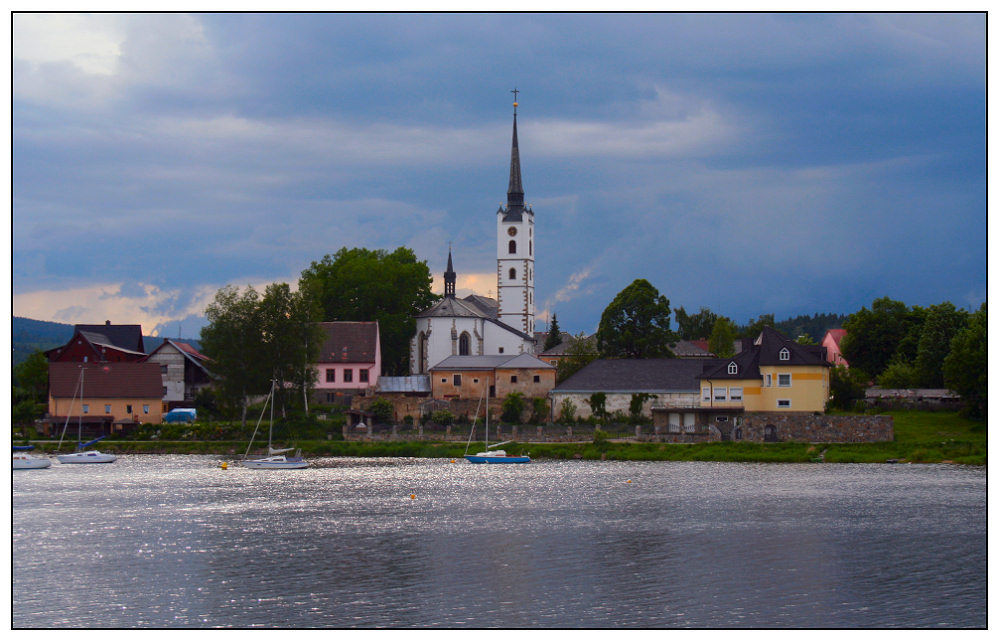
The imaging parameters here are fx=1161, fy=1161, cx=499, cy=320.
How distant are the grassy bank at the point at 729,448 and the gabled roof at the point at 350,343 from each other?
1875 centimetres

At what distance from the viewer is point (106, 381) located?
8431 cm

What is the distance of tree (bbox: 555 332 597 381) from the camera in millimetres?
93438

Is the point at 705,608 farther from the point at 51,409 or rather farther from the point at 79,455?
the point at 51,409

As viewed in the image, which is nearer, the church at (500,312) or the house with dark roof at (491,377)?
the house with dark roof at (491,377)

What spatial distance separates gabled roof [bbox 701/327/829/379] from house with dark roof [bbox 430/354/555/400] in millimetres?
14622

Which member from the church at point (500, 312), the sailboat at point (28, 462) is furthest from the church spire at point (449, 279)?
the sailboat at point (28, 462)

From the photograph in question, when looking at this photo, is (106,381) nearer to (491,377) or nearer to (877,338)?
(491,377)

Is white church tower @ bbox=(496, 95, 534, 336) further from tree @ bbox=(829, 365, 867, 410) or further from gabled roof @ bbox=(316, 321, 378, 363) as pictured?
tree @ bbox=(829, 365, 867, 410)

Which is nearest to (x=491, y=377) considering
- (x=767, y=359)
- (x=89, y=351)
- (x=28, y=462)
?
(x=767, y=359)

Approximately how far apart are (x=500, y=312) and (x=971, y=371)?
64477 millimetres

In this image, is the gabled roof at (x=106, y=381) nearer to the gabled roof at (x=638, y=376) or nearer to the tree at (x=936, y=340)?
the gabled roof at (x=638, y=376)

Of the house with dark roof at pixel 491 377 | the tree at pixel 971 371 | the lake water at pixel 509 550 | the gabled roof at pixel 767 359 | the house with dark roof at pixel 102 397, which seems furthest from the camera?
the house with dark roof at pixel 491 377

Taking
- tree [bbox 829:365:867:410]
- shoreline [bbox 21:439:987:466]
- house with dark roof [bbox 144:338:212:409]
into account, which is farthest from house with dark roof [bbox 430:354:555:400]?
tree [bbox 829:365:867:410]

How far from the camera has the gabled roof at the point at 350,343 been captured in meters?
96.6
